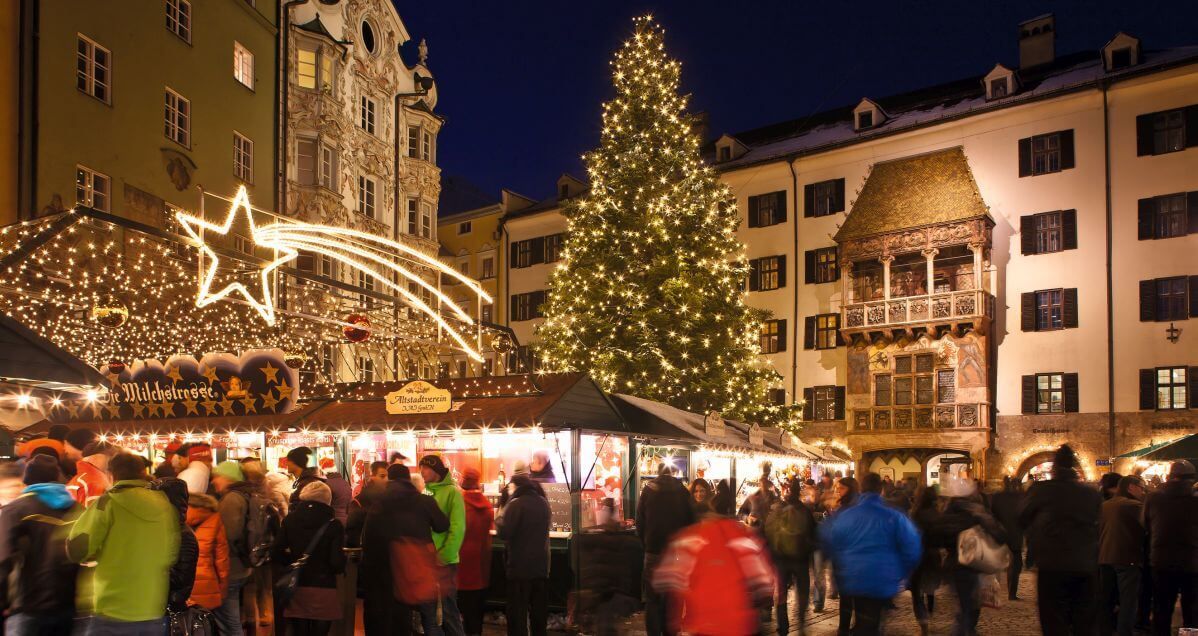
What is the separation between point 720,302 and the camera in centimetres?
2758

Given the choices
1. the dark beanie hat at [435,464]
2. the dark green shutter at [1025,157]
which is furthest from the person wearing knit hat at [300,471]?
the dark green shutter at [1025,157]

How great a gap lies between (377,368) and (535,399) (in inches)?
745

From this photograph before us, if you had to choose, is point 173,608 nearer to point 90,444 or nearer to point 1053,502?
point 90,444

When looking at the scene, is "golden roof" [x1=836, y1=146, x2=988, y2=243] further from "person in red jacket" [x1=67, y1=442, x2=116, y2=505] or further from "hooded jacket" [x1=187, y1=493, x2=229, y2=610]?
"hooded jacket" [x1=187, y1=493, x2=229, y2=610]

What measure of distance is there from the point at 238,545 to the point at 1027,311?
29.1 m

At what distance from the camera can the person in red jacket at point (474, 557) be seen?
10.5 meters

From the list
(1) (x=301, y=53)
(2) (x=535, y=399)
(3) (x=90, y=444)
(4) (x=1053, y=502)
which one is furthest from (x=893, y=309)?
(3) (x=90, y=444)

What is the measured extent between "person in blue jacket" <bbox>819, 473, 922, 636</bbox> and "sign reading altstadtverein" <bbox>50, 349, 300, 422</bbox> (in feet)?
31.8

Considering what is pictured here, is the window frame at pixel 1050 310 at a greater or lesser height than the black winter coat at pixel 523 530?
greater

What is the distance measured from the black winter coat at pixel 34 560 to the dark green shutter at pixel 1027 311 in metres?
31.4

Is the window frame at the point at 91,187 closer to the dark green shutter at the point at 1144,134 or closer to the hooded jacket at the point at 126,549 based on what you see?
the hooded jacket at the point at 126,549

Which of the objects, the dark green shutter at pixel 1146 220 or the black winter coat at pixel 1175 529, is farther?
the dark green shutter at pixel 1146 220

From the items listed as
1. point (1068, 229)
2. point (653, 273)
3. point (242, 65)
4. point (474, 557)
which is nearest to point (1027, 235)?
point (1068, 229)

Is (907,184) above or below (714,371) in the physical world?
above
